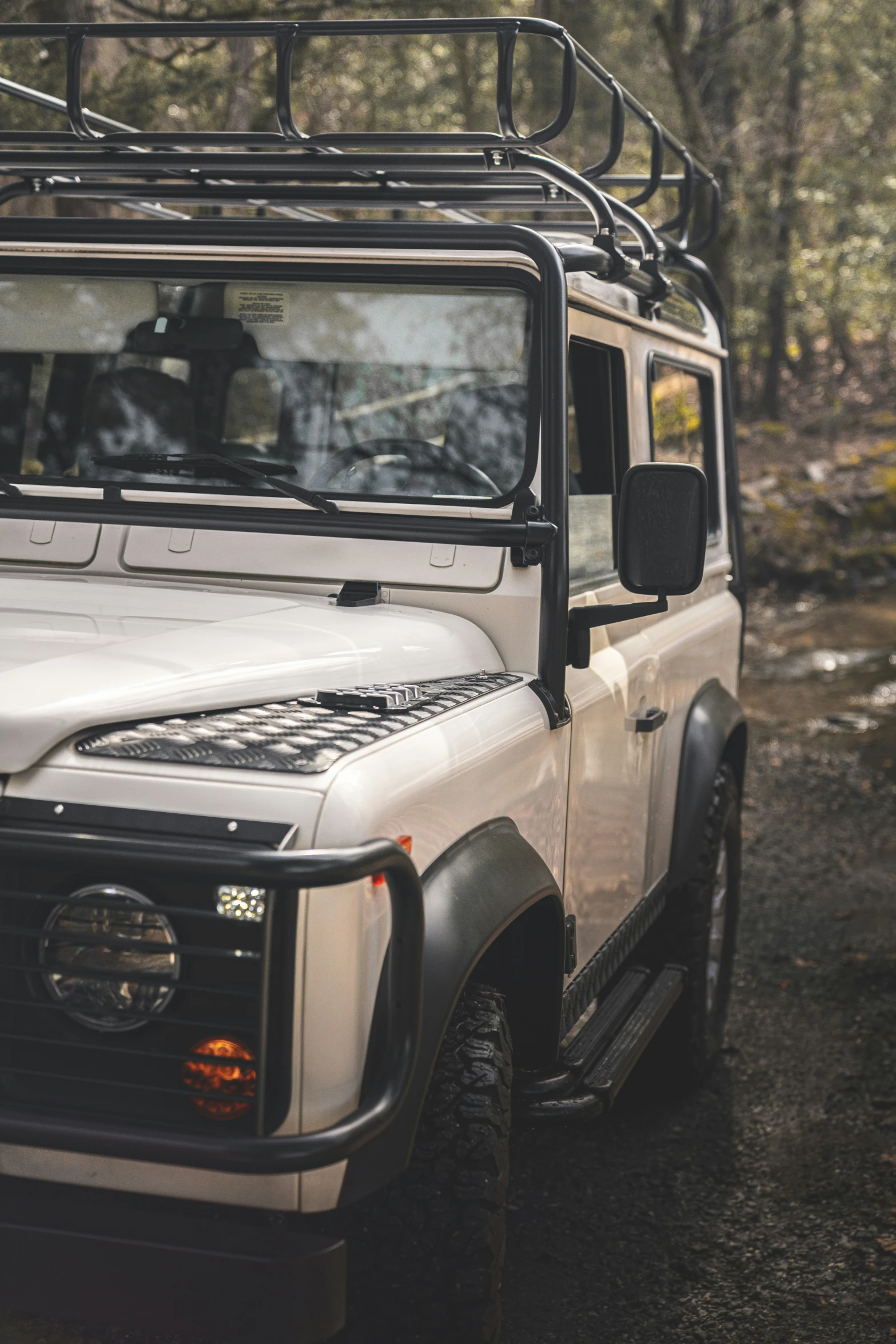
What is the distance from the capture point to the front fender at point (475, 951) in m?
1.93

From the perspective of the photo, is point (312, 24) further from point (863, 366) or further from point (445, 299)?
point (863, 366)

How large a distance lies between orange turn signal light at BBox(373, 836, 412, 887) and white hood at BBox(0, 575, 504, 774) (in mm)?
408

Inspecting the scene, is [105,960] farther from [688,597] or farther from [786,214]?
[786,214]

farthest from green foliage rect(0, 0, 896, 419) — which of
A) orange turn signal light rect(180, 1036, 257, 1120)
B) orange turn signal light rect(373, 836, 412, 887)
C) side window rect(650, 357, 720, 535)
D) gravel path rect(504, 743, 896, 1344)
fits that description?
orange turn signal light rect(180, 1036, 257, 1120)

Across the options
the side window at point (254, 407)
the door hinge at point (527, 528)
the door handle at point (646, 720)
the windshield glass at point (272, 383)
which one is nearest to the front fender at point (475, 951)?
the door hinge at point (527, 528)

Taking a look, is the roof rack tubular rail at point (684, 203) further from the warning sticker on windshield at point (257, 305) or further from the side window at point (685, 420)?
Answer: the warning sticker on windshield at point (257, 305)

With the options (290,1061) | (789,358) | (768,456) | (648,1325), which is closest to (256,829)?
(290,1061)

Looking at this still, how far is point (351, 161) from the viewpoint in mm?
3146

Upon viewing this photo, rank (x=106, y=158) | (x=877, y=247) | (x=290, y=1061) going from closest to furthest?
(x=290, y=1061) < (x=106, y=158) < (x=877, y=247)

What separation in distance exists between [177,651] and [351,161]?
55.4 inches

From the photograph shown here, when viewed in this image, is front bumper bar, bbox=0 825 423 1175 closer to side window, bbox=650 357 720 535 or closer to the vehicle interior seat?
the vehicle interior seat

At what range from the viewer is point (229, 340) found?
324 centimetres

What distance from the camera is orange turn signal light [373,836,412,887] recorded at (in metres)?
1.90

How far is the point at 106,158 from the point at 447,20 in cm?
96
